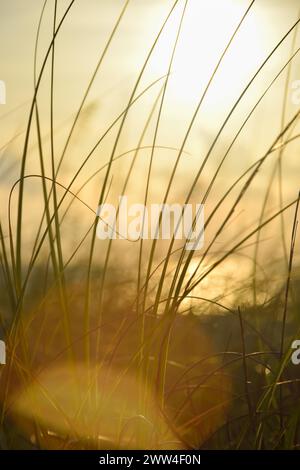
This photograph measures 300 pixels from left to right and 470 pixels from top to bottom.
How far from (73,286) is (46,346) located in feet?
0.37

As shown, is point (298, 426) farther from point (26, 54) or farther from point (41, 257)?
point (26, 54)

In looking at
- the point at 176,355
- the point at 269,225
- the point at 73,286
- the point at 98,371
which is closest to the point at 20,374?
the point at 98,371

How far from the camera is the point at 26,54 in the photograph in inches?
40.4
